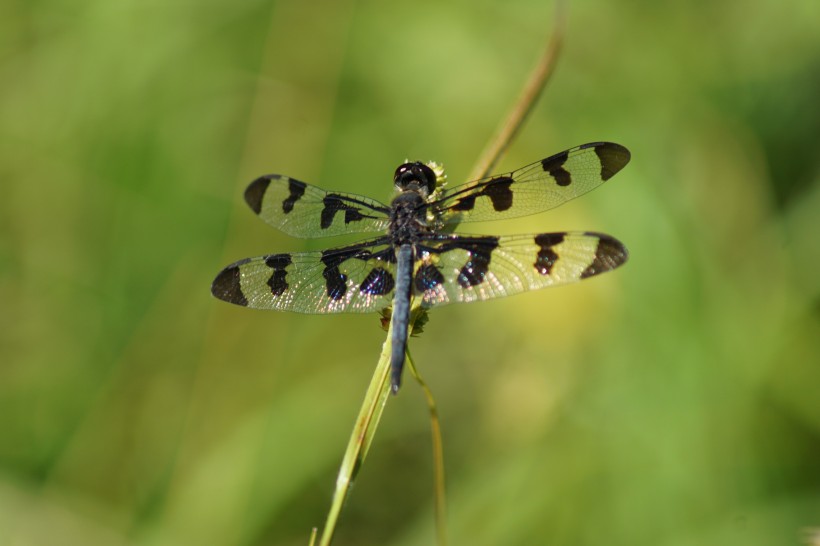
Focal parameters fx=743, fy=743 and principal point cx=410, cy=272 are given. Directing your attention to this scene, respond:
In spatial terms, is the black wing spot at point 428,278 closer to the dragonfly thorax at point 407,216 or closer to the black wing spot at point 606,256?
the dragonfly thorax at point 407,216

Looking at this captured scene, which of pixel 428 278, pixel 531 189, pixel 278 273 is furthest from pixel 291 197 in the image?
pixel 531 189

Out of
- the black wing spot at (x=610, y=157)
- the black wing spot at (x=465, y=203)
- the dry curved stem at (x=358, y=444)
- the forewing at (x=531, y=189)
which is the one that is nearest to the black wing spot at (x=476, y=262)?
the forewing at (x=531, y=189)

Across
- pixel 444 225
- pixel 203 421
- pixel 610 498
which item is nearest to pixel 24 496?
pixel 203 421

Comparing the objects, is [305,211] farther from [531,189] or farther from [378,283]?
[531,189]

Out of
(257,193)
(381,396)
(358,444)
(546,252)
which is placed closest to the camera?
(358,444)

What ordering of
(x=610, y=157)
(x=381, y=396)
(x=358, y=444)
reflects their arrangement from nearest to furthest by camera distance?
(x=358, y=444) → (x=381, y=396) → (x=610, y=157)

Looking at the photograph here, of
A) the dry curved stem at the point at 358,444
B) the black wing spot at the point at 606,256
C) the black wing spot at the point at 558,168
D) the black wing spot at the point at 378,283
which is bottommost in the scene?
the dry curved stem at the point at 358,444
